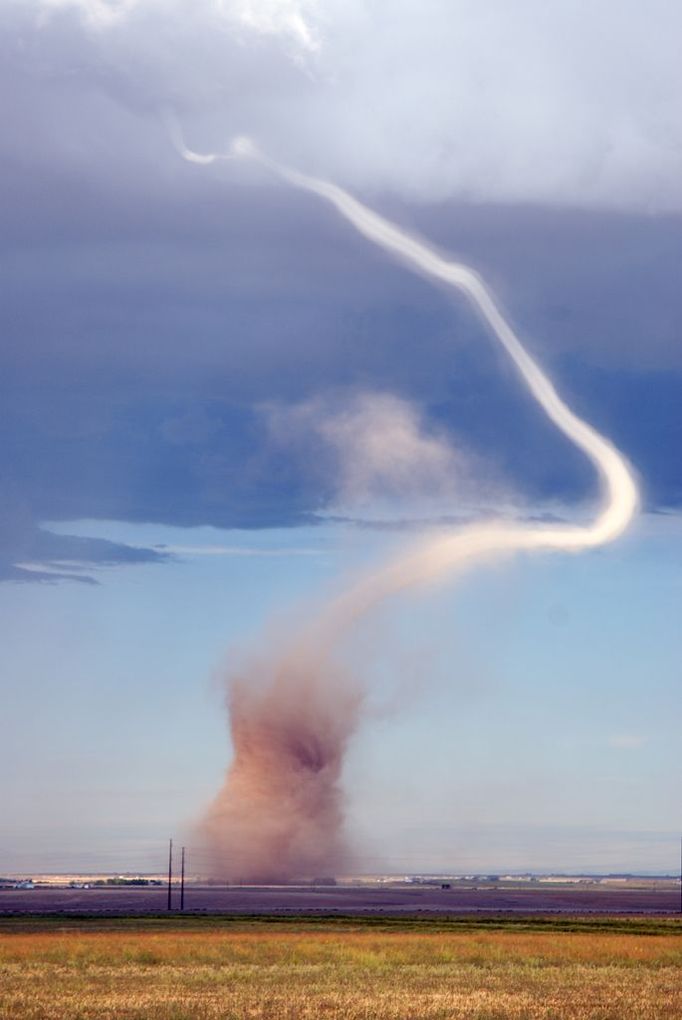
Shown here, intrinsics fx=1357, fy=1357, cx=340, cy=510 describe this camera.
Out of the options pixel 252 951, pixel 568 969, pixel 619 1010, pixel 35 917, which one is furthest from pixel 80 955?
pixel 35 917

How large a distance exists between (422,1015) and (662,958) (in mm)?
29334

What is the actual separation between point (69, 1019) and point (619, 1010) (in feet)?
51.2

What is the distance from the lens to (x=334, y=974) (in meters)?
51.6

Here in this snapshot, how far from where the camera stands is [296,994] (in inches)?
1706

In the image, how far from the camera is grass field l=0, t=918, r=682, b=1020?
39062 millimetres

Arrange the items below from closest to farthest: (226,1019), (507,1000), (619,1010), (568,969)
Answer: (226,1019)
(619,1010)
(507,1000)
(568,969)

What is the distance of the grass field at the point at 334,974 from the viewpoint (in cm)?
3906

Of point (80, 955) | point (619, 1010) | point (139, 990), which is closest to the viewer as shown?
point (619, 1010)

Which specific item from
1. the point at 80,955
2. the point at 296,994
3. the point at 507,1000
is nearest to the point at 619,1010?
the point at 507,1000

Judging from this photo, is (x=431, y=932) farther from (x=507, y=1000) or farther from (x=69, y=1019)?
(x=69, y=1019)

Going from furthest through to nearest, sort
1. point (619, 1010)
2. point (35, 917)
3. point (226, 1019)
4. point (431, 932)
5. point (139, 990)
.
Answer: point (35, 917) → point (431, 932) → point (139, 990) → point (619, 1010) → point (226, 1019)

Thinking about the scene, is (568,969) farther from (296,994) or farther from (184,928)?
(184,928)

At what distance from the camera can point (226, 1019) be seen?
3581 centimetres

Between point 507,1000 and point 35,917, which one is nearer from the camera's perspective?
point 507,1000
